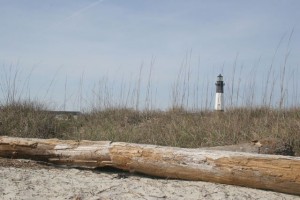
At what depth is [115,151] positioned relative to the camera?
3.91 metres

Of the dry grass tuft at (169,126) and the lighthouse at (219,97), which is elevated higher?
the lighthouse at (219,97)

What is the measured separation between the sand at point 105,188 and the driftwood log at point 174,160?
0.26 ft

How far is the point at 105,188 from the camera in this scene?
336 centimetres

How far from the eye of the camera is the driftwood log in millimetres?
3330

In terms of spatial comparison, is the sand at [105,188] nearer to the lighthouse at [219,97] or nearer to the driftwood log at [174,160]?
the driftwood log at [174,160]

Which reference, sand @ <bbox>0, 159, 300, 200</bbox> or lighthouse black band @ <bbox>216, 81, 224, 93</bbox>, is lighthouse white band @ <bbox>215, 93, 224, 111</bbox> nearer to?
lighthouse black band @ <bbox>216, 81, 224, 93</bbox>

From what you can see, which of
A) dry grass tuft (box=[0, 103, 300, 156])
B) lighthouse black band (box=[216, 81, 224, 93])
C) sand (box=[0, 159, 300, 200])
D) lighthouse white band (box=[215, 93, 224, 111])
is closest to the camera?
sand (box=[0, 159, 300, 200])

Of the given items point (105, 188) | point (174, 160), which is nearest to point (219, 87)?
point (174, 160)

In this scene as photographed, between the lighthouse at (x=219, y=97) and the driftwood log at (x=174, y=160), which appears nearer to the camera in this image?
the driftwood log at (x=174, y=160)

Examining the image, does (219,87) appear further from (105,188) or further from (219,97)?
(105,188)

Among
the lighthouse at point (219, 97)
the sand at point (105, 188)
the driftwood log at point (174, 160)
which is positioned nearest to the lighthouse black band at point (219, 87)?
the lighthouse at point (219, 97)

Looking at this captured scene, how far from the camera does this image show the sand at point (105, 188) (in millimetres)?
3213

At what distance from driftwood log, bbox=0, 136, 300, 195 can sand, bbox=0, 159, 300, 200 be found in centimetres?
Answer: 8

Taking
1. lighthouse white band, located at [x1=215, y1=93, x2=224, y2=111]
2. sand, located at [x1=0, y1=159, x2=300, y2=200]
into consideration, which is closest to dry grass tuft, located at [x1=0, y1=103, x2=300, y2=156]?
lighthouse white band, located at [x1=215, y1=93, x2=224, y2=111]
